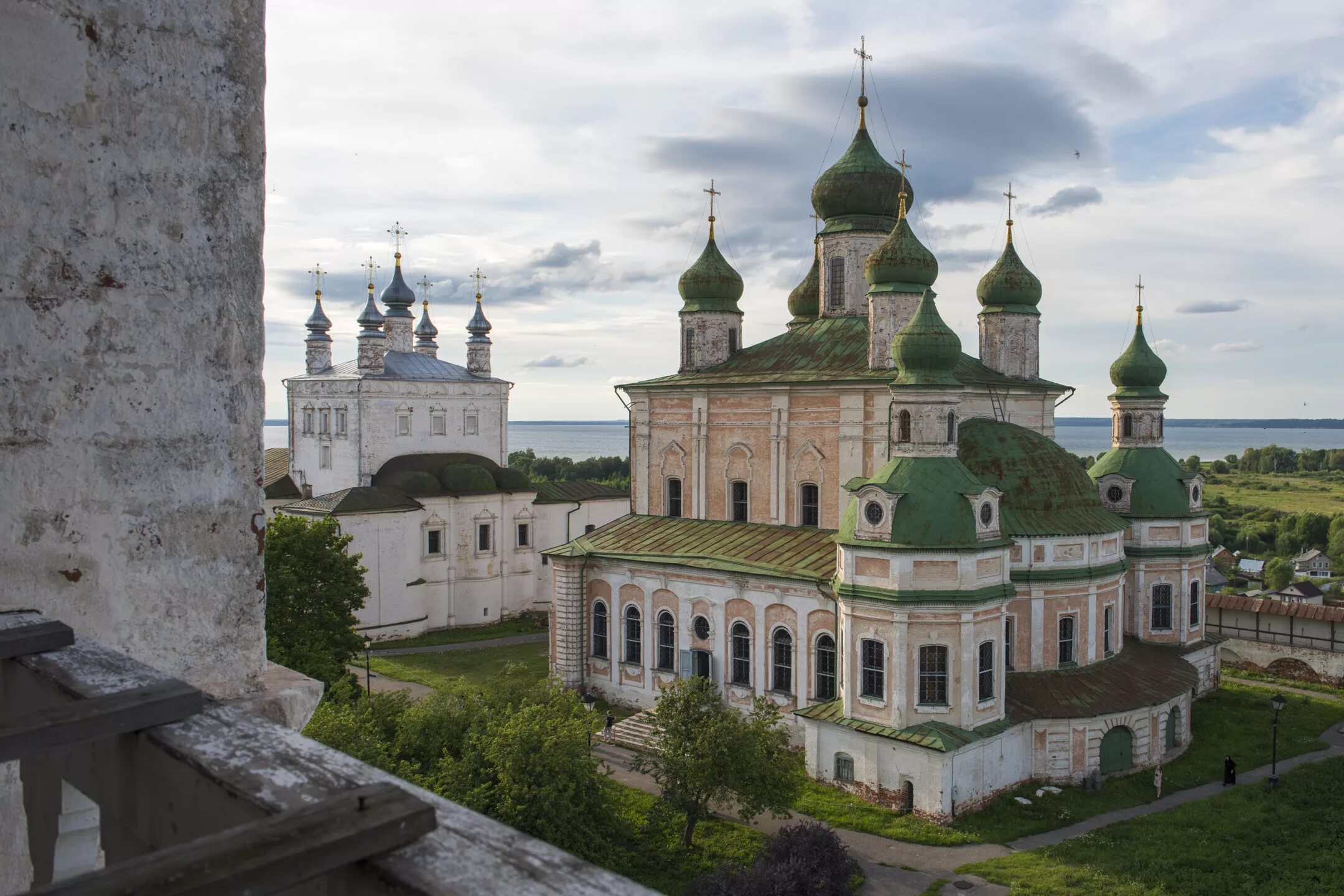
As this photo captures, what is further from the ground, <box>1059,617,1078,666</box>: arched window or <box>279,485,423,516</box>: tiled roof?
<box>279,485,423,516</box>: tiled roof

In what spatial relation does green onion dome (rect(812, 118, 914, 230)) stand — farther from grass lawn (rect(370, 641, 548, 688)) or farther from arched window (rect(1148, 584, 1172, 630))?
grass lawn (rect(370, 641, 548, 688))

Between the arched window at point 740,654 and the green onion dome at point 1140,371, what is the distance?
552 inches

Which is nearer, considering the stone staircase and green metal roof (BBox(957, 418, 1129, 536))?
green metal roof (BBox(957, 418, 1129, 536))

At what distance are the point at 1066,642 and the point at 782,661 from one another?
21.5 feet

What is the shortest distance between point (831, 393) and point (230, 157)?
22477 millimetres

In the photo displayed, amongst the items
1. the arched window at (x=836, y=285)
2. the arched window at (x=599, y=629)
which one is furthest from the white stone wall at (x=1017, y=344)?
the arched window at (x=599, y=629)

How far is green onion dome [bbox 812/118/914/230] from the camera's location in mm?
29469

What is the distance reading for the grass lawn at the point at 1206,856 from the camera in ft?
55.3

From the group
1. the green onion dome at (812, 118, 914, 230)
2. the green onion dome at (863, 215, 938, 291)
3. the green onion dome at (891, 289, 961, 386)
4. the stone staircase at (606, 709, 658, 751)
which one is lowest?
the stone staircase at (606, 709, 658, 751)

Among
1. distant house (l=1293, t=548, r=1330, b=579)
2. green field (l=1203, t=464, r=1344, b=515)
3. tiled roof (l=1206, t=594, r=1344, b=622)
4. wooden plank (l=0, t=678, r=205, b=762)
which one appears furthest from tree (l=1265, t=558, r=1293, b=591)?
wooden plank (l=0, t=678, r=205, b=762)

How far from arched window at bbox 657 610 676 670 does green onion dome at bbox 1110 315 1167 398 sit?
49.3 feet

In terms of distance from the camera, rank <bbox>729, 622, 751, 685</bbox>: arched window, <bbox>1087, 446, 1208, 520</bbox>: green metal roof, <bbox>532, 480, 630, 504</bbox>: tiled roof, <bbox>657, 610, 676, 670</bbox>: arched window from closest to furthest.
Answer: <bbox>729, 622, 751, 685</bbox>: arched window < <bbox>657, 610, 676, 670</bbox>: arched window < <bbox>1087, 446, 1208, 520</bbox>: green metal roof < <bbox>532, 480, 630, 504</bbox>: tiled roof

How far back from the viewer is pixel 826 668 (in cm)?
2352

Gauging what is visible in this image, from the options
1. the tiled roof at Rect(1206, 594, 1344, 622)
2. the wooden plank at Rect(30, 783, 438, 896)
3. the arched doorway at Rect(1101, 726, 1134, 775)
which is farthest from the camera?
the tiled roof at Rect(1206, 594, 1344, 622)
